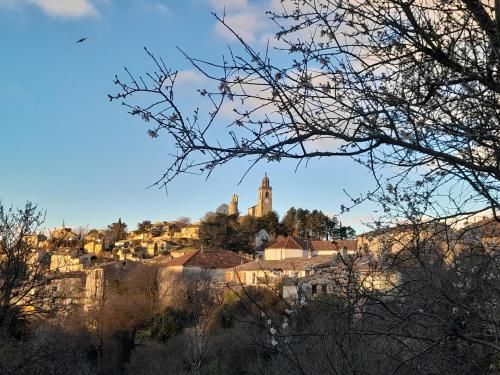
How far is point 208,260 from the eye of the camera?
45.3 meters

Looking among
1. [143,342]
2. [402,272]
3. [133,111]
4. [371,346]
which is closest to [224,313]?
[143,342]

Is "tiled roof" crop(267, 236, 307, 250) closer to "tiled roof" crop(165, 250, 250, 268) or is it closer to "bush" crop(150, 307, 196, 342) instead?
"tiled roof" crop(165, 250, 250, 268)

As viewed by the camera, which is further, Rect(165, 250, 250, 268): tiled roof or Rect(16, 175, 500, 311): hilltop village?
Rect(165, 250, 250, 268): tiled roof

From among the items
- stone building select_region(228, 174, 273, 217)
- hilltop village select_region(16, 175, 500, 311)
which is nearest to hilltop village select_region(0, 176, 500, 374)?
hilltop village select_region(16, 175, 500, 311)

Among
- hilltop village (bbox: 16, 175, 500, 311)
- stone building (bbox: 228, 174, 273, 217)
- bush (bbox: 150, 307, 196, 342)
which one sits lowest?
bush (bbox: 150, 307, 196, 342)

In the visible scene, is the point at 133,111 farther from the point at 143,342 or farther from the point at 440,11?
the point at 143,342

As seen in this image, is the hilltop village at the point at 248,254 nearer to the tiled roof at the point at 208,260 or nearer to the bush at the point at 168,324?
the tiled roof at the point at 208,260

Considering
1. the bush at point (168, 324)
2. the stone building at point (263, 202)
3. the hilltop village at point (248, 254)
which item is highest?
the stone building at point (263, 202)

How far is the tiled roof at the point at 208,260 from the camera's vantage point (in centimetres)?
4414

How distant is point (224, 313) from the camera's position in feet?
93.7

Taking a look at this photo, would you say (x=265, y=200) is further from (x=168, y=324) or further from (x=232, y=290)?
(x=232, y=290)

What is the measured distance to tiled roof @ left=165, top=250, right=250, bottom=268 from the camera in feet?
145

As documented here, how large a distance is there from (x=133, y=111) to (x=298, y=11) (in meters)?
1.27

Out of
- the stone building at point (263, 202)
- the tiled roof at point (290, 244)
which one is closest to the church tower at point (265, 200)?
the stone building at point (263, 202)
